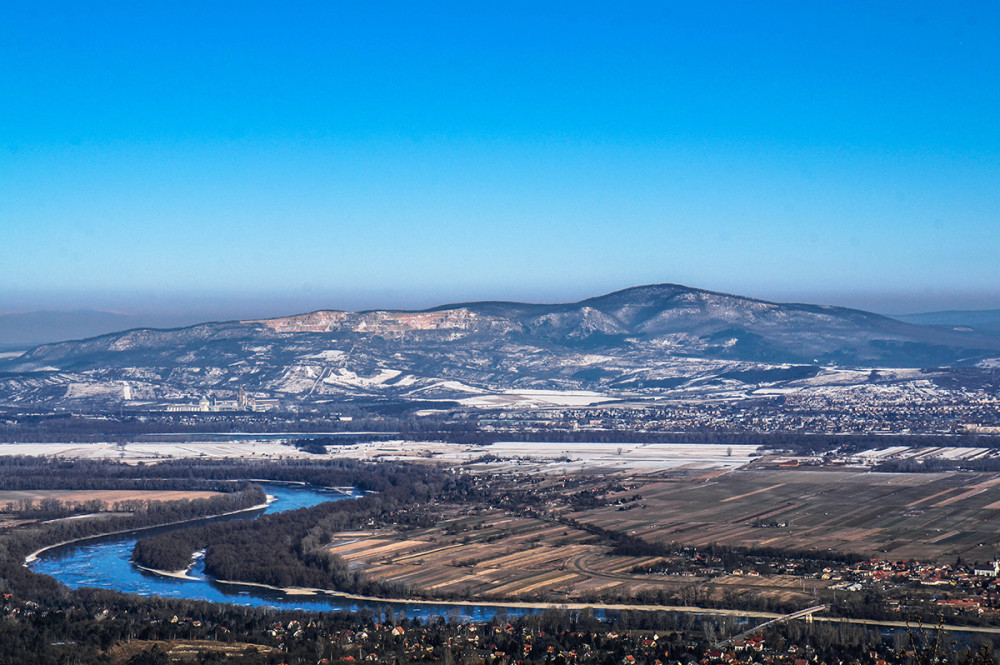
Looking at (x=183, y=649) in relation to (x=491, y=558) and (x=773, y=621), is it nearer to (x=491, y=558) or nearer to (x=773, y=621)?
(x=491, y=558)

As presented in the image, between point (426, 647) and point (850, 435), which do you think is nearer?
point (426, 647)

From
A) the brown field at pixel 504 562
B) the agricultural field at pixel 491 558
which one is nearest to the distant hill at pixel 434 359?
the agricultural field at pixel 491 558

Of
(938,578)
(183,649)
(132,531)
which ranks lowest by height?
(132,531)

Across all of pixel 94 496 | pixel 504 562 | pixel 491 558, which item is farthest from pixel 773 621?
pixel 94 496

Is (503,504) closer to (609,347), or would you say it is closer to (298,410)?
(298,410)

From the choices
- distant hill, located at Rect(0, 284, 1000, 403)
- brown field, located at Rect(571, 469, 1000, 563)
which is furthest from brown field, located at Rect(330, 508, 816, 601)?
distant hill, located at Rect(0, 284, 1000, 403)

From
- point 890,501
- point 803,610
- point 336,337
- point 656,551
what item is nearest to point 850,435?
point 890,501
